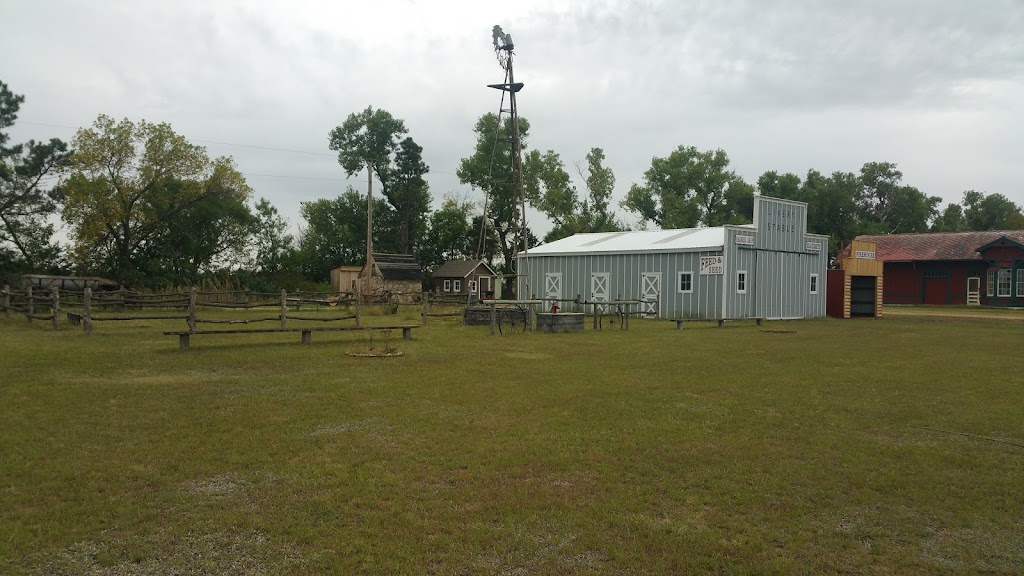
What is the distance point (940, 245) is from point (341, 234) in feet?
136

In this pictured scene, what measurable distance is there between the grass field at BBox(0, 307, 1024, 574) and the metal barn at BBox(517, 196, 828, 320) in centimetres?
1539

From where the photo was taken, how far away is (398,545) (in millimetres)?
4562

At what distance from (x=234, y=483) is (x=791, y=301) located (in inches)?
1097

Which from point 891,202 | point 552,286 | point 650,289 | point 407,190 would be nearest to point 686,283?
point 650,289

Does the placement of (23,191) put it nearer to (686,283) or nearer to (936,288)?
(686,283)

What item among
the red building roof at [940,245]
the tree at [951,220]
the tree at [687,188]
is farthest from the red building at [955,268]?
the tree at [951,220]

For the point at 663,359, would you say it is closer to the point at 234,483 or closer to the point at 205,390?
the point at 205,390

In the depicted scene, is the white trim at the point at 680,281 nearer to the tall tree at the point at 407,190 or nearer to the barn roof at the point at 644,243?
the barn roof at the point at 644,243

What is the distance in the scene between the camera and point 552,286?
33.8 metres

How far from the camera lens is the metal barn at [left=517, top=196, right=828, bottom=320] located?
91.5 feet

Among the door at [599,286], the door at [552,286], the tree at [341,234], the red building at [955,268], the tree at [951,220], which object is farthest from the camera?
the tree at [951,220]

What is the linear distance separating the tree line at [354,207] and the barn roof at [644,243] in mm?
3882

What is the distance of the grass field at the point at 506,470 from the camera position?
14.7ft

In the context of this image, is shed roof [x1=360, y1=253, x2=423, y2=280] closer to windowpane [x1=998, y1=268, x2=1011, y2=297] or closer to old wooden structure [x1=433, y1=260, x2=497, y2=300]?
old wooden structure [x1=433, y1=260, x2=497, y2=300]
